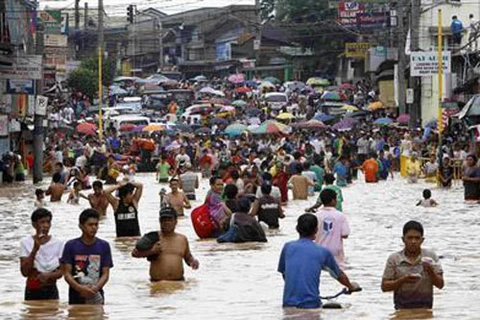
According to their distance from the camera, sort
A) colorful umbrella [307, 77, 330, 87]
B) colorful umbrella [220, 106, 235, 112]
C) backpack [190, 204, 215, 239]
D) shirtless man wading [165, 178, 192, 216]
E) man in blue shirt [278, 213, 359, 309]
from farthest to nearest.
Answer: colorful umbrella [307, 77, 330, 87], colorful umbrella [220, 106, 235, 112], shirtless man wading [165, 178, 192, 216], backpack [190, 204, 215, 239], man in blue shirt [278, 213, 359, 309]

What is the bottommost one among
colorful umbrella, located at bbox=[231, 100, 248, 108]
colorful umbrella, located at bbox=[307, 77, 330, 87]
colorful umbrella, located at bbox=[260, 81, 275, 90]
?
colorful umbrella, located at bbox=[231, 100, 248, 108]

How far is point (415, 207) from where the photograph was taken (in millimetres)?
34312

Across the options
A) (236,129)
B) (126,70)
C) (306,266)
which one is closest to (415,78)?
(236,129)

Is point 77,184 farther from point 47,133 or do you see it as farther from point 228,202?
point 47,133

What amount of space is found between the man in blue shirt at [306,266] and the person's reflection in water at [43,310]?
8.63ft

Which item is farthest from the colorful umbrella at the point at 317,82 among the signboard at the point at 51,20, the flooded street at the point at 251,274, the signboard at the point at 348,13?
the flooded street at the point at 251,274

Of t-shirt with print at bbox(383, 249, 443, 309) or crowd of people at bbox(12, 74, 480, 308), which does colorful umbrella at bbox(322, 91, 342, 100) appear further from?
t-shirt with print at bbox(383, 249, 443, 309)

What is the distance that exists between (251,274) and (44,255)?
20.6ft

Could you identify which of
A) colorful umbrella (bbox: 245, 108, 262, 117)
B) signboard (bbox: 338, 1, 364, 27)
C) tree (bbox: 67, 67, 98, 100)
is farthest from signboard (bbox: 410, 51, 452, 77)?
tree (bbox: 67, 67, 98, 100)

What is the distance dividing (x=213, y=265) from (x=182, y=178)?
1423 centimetres

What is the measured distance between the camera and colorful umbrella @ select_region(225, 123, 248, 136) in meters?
71.0

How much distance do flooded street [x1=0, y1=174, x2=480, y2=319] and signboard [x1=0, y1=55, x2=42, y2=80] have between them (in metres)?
14.1

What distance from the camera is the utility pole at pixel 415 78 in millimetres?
57366

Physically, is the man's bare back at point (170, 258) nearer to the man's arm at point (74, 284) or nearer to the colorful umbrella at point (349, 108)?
the man's arm at point (74, 284)
